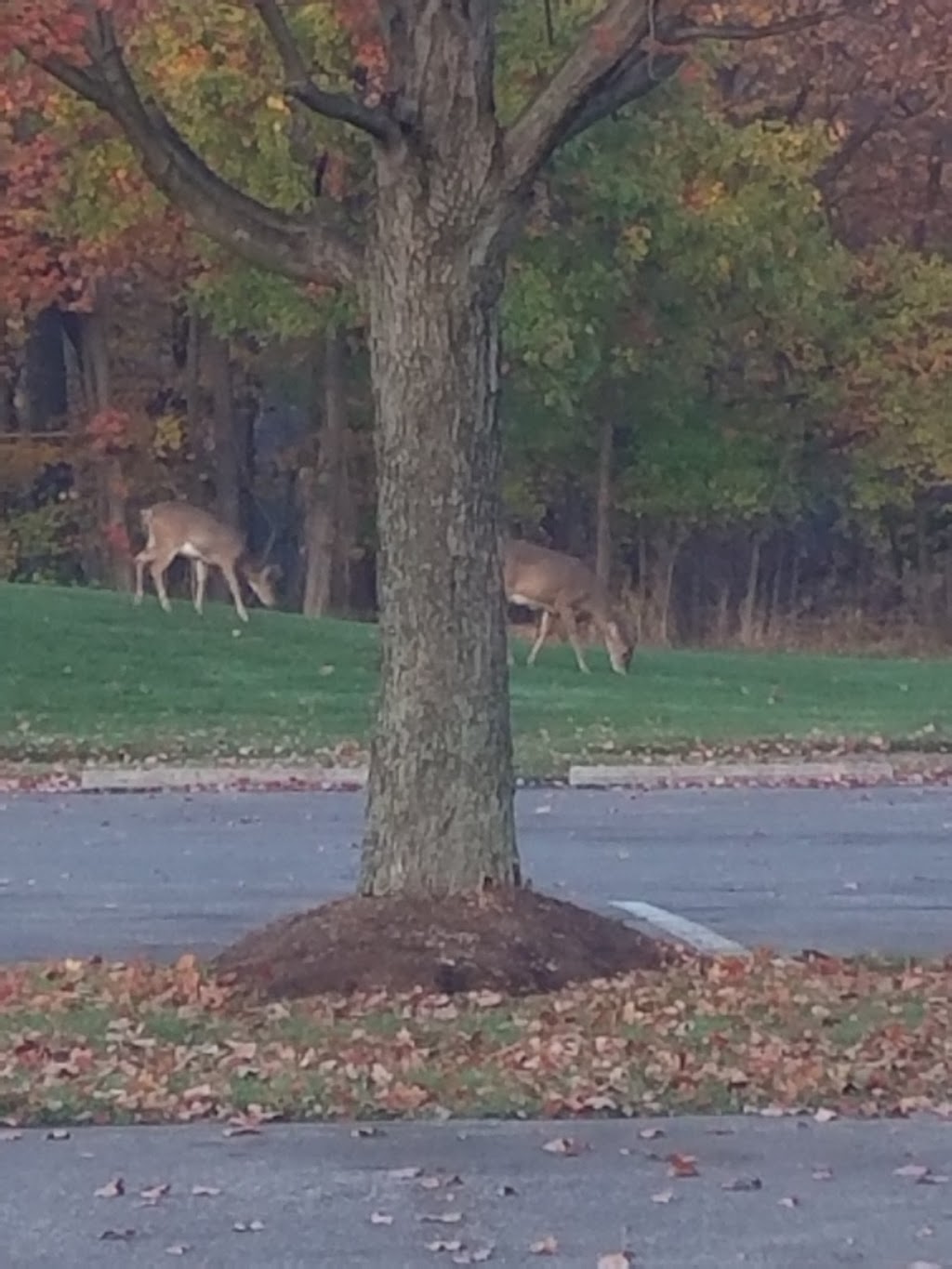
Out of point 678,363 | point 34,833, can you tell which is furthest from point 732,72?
point 34,833

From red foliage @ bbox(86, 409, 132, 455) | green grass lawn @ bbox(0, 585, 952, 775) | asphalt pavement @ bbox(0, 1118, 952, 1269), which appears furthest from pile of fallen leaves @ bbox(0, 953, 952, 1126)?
red foliage @ bbox(86, 409, 132, 455)

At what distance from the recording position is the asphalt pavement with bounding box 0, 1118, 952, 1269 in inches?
279

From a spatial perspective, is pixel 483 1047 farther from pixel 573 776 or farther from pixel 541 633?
pixel 541 633

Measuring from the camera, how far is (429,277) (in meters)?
11.0

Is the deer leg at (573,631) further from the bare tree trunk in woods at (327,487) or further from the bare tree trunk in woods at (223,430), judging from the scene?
the bare tree trunk in woods at (223,430)

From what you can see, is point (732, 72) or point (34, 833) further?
point (732, 72)

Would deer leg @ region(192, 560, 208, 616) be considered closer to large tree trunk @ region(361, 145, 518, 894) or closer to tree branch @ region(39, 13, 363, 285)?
tree branch @ region(39, 13, 363, 285)

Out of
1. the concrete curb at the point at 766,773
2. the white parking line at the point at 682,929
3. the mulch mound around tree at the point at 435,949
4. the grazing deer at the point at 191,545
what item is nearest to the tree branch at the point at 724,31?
the mulch mound around tree at the point at 435,949

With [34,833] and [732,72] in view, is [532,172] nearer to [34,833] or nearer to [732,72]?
[34,833]

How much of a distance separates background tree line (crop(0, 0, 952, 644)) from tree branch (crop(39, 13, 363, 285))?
824 inches

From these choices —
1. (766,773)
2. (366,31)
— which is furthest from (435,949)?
(766,773)

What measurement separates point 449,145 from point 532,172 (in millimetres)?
324

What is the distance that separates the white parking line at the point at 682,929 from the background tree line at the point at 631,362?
19445 millimetres

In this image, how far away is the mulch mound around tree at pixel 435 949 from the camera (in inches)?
418
